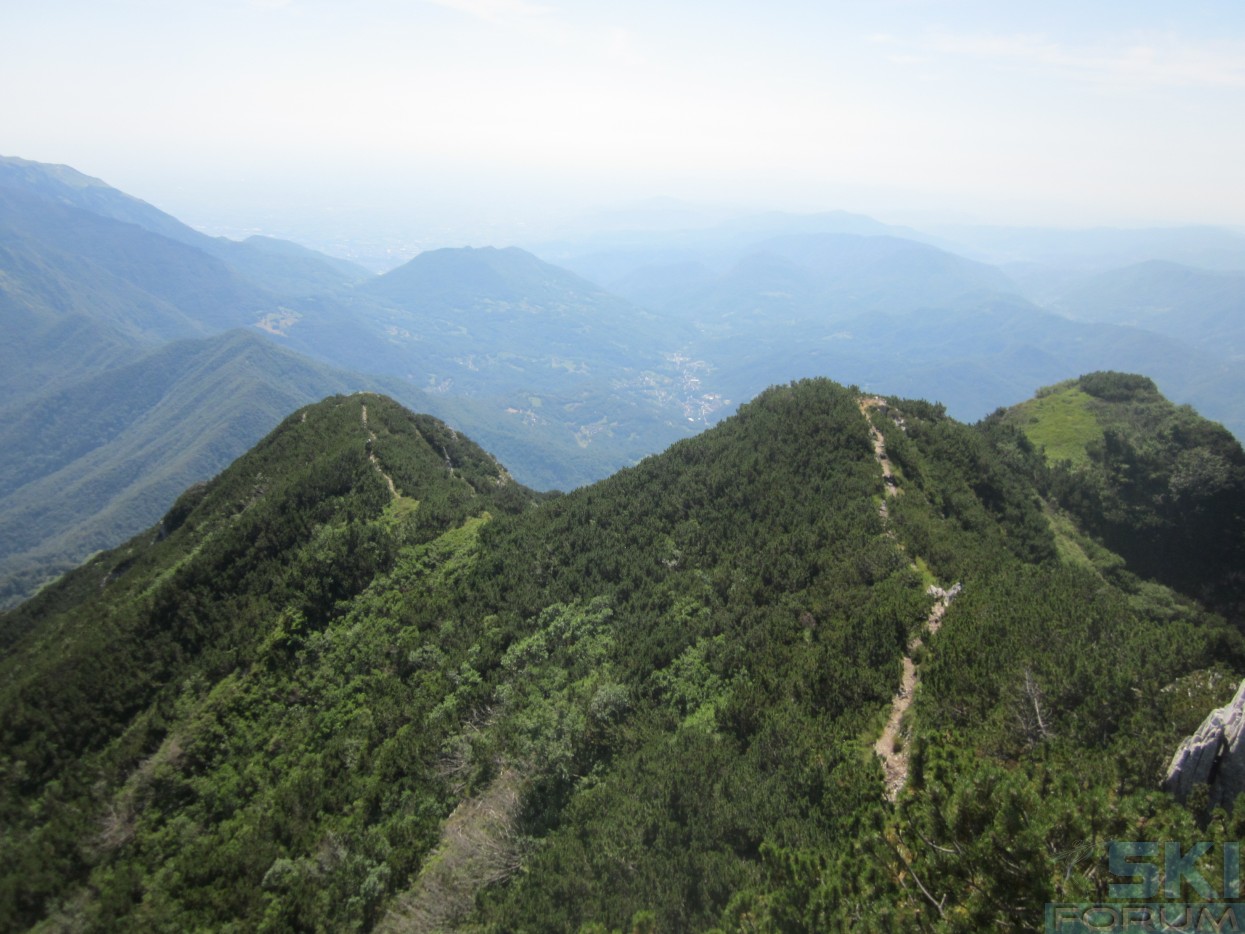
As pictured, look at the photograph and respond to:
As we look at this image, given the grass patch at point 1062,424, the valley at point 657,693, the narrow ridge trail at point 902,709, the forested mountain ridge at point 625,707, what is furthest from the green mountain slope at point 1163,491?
the narrow ridge trail at point 902,709

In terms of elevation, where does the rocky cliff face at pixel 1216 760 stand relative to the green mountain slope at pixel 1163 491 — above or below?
above

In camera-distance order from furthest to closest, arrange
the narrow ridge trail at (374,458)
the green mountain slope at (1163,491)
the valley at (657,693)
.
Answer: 1. the narrow ridge trail at (374,458)
2. the green mountain slope at (1163,491)
3. the valley at (657,693)

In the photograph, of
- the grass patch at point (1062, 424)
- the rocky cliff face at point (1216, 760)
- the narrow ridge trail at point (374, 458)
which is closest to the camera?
the rocky cliff face at point (1216, 760)

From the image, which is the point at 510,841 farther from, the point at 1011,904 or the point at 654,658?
the point at 1011,904

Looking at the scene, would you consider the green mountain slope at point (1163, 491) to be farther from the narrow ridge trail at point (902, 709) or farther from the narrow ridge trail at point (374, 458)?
the narrow ridge trail at point (374, 458)

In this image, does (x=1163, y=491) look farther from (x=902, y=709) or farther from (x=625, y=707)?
(x=625, y=707)

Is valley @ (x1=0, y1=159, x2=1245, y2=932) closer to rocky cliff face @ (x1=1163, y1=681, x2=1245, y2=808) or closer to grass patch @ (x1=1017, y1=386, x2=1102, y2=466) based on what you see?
rocky cliff face @ (x1=1163, y1=681, x2=1245, y2=808)

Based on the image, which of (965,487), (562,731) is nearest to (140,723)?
(562,731)

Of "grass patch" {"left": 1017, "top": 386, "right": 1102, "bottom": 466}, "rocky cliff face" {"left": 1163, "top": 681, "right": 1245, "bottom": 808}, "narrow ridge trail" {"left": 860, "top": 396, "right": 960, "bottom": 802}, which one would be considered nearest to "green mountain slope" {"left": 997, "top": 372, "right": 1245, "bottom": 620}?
"grass patch" {"left": 1017, "top": 386, "right": 1102, "bottom": 466}
